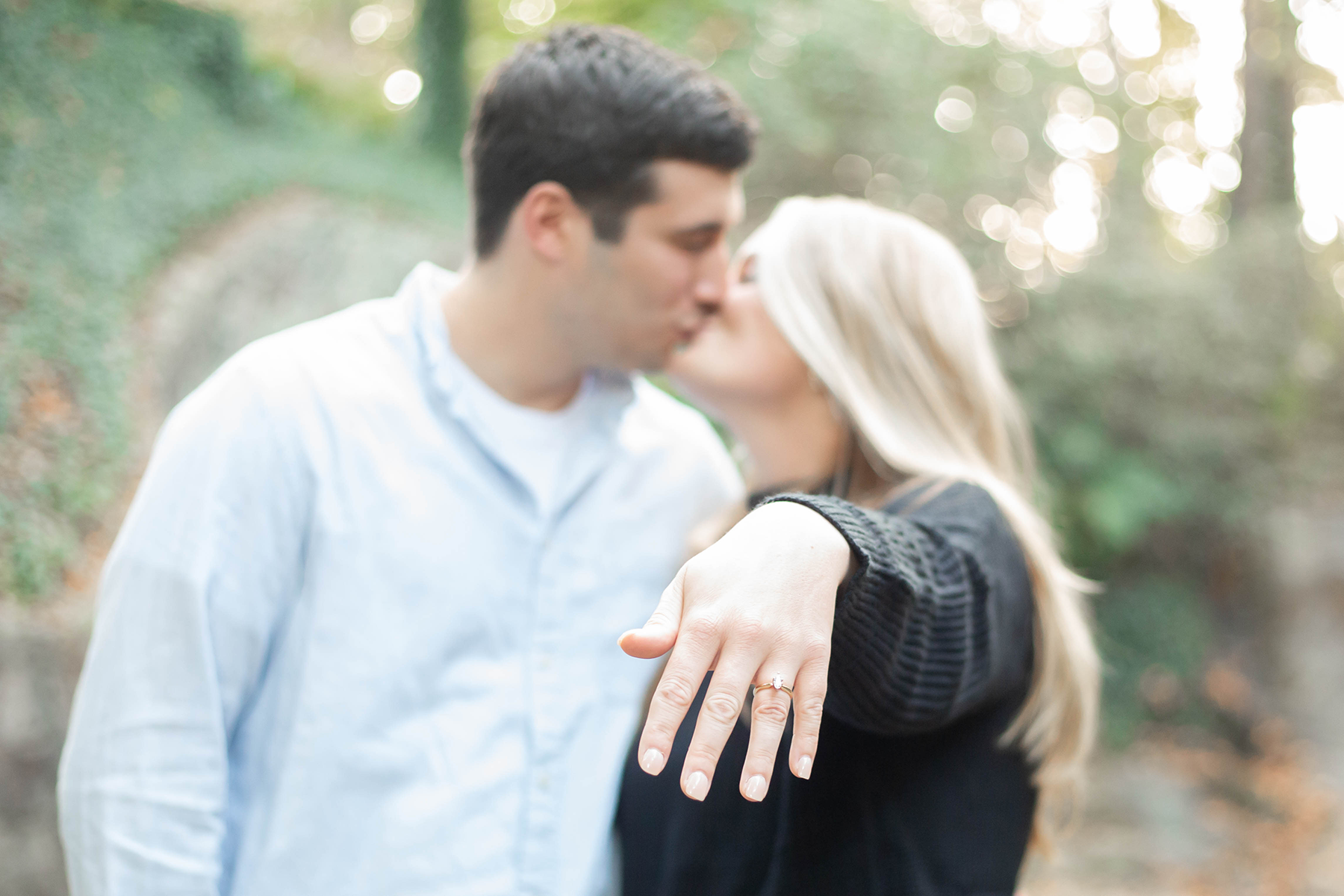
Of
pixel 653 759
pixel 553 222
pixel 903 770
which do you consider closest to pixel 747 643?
pixel 653 759

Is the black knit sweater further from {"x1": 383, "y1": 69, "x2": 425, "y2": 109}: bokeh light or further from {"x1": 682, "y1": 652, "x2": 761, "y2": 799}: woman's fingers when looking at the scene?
{"x1": 383, "y1": 69, "x2": 425, "y2": 109}: bokeh light

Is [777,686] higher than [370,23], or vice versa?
[370,23]

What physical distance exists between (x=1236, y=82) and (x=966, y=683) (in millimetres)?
11130

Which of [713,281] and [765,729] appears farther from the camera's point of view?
[713,281]

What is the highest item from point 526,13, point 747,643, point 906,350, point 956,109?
point 526,13

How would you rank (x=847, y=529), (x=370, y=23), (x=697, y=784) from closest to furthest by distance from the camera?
(x=697, y=784) < (x=847, y=529) < (x=370, y=23)

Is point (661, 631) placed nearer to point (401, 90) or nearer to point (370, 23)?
point (401, 90)

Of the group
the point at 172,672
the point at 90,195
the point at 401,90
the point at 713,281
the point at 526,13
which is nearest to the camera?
the point at 172,672

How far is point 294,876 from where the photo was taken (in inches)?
62.7

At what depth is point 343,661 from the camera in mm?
1644

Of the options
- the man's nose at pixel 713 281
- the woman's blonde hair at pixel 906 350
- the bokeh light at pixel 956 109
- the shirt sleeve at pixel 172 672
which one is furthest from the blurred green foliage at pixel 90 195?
the bokeh light at pixel 956 109

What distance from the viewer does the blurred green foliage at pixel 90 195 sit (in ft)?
13.3

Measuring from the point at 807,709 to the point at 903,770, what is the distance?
768mm

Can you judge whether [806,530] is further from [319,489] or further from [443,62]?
[443,62]
